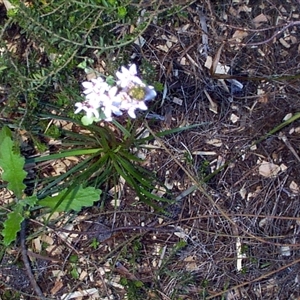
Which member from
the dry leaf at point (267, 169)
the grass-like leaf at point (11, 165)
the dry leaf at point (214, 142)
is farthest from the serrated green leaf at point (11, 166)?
the dry leaf at point (267, 169)

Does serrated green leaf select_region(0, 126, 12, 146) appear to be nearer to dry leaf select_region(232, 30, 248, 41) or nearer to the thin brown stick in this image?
the thin brown stick

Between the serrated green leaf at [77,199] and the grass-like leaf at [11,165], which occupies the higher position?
the grass-like leaf at [11,165]

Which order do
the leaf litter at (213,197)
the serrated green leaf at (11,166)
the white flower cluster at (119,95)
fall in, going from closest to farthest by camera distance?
the white flower cluster at (119,95)
the serrated green leaf at (11,166)
the leaf litter at (213,197)

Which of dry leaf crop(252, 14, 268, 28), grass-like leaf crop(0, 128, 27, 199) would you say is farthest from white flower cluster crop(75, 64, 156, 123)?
dry leaf crop(252, 14, 268, 28)

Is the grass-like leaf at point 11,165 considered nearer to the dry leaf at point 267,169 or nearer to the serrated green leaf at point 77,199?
the serrated green leaf at point 77,199

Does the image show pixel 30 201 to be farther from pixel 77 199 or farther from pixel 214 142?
pixel 214 142

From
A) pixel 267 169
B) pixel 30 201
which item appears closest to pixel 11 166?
pixel 30 201
